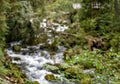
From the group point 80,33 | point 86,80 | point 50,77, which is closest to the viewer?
point 86,80

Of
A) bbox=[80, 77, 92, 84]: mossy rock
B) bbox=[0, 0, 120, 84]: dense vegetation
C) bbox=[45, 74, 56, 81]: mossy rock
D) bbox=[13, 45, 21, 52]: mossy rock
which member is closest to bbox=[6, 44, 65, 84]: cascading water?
bbox=[45, 74, 56, 81]: mossy rock

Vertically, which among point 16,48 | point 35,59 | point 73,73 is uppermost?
point 16,48

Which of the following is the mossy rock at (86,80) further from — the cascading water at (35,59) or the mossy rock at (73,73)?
the cascading water at (35,59)

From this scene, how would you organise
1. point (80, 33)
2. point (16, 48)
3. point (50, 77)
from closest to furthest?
1. point (50, 77)
2. point (16, 48)
3. point (80, 33)

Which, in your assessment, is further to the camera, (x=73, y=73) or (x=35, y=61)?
(x=35, y=61)

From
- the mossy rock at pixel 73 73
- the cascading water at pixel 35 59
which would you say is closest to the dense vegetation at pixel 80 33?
the mossy rock at pixel 73 73

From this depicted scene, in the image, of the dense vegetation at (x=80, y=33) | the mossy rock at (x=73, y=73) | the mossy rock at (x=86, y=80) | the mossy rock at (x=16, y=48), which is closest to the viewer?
the mossy rock at (x=86, y=80)

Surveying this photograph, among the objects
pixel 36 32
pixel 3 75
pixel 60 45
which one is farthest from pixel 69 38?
pixel 3 75

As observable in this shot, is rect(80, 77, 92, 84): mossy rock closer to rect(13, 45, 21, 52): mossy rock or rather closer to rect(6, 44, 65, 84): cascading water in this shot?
rect(6, 44, 65, 84): cascading water

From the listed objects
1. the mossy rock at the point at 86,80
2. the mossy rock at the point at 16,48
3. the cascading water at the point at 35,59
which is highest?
the mossy rock at the point at 16,48

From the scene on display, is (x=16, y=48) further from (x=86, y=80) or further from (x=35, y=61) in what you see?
(x=86, y=80)

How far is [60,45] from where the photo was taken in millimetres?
18859

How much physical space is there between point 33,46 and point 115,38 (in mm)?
5366

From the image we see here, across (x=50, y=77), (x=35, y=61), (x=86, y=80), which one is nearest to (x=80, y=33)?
(x=35, y=61)
